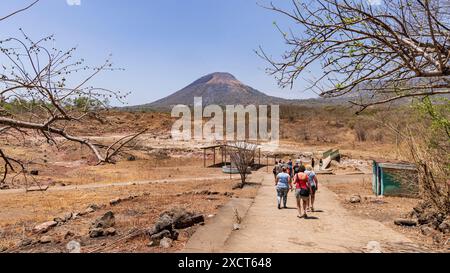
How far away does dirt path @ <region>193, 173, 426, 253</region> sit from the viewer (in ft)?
24.2

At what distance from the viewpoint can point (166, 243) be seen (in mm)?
7773

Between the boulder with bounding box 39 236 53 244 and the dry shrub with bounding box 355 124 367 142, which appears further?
the dry shrub with bounding box 355 124 367 142

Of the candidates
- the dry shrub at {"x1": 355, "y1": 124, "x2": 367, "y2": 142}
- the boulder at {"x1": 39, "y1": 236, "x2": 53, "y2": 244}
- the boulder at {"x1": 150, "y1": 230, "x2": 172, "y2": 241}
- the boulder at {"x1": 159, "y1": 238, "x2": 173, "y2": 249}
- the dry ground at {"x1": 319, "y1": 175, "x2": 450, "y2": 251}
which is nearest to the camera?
the boulder at {"x1": 159, "y1": 238, "x2": 173, "y2": 249}

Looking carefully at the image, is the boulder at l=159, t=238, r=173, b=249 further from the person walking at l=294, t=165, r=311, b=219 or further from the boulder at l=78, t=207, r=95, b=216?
the boulder at l=78, t=207, r=95, b=216

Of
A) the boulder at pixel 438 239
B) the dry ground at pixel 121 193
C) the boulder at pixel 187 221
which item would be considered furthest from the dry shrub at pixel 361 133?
the boulder at pixel 187 221

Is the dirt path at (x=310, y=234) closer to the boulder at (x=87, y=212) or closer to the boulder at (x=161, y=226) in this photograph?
the boulder at (x=161, y=226)

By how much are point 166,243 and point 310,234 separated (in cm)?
316

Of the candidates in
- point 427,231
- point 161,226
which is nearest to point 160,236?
point 161,226

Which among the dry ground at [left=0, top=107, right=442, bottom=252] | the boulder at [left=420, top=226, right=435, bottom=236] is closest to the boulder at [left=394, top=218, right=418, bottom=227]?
the dry ground at [left=0, top=107, right=442, bottom=252]

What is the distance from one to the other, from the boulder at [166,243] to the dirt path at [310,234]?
3.81 ft

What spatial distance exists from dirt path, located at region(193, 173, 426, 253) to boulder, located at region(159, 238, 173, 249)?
3.81 feet

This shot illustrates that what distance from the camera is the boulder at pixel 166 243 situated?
25.3ft

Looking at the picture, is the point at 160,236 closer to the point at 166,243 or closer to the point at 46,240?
the point at 166,243
